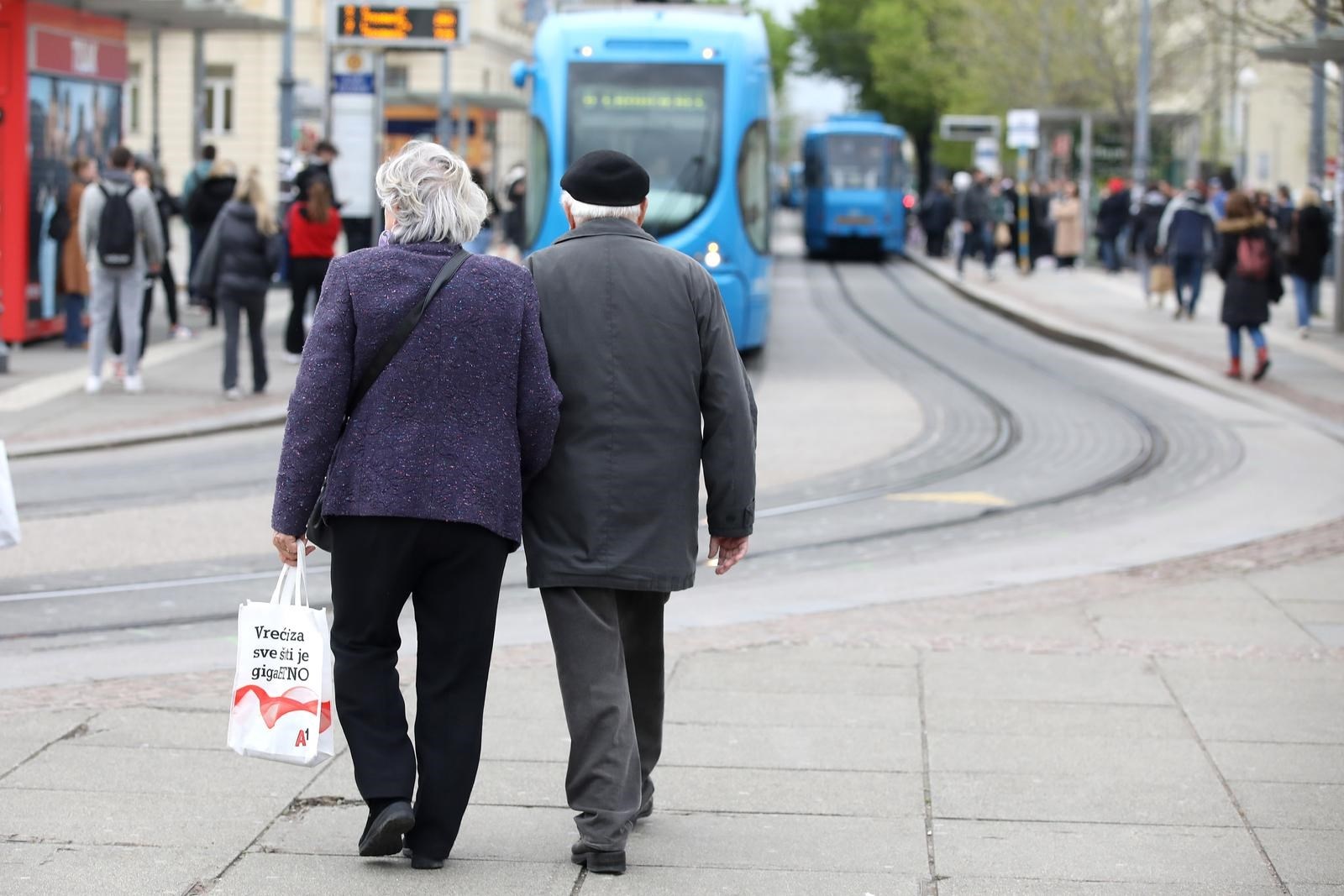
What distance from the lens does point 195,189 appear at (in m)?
21.2

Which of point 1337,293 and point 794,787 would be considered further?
point 1337,293

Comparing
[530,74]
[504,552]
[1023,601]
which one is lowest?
[1023,601]

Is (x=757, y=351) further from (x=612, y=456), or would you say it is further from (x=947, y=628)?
(x=612, y=456)

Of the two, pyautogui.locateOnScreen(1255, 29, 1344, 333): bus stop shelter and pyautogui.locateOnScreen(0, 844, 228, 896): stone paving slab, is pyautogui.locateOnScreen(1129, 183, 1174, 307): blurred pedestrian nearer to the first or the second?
pyautogui.locateOnScreen(1255, 29, 1344, 333): bus stop shelter

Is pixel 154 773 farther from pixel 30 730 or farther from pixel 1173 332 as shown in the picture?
pixel 1173 332

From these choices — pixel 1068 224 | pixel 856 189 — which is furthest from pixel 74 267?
pixel 856 189

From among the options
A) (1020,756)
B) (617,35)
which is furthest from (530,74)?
(1020,756)

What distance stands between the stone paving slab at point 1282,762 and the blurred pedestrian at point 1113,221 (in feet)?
103

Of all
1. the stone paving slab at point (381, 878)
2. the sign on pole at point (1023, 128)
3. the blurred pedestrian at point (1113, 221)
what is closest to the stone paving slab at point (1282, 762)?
the stone paving slab at point (381, 878)

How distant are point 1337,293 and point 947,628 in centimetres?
1605

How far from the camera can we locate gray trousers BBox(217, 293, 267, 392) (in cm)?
1531

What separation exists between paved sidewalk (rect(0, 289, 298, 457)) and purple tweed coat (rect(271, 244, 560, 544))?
29.1ft

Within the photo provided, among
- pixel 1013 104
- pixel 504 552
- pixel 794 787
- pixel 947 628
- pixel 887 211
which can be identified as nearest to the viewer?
pixel 504 552

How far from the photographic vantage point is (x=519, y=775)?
218 inches
